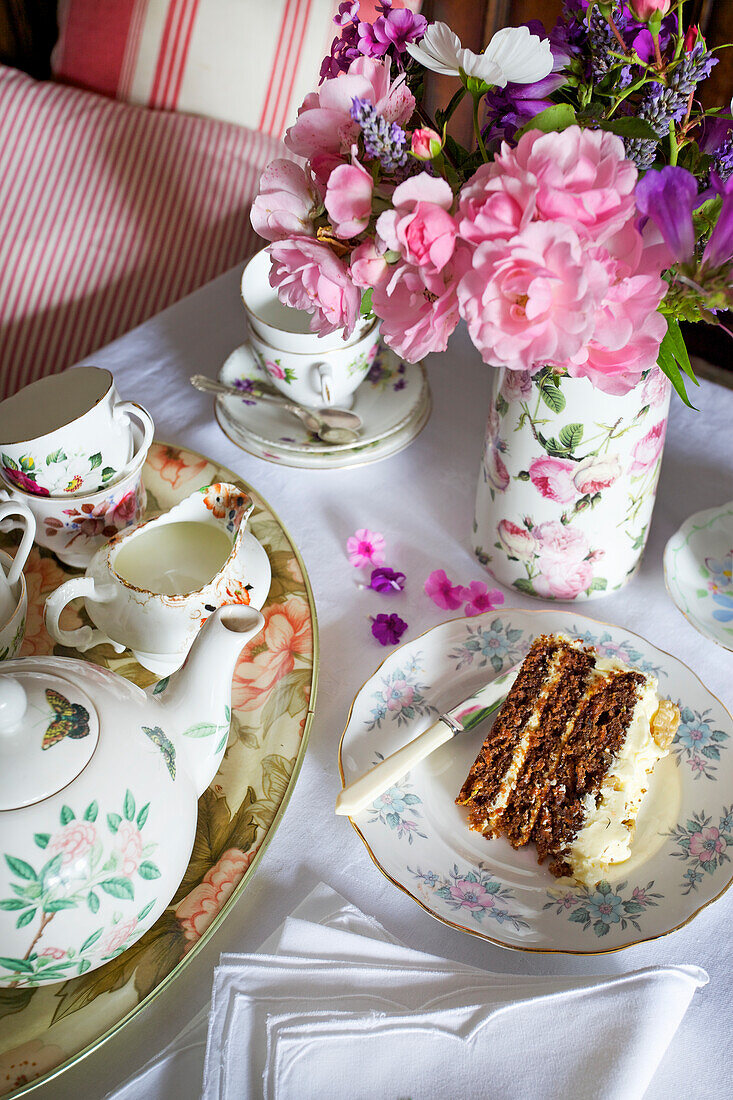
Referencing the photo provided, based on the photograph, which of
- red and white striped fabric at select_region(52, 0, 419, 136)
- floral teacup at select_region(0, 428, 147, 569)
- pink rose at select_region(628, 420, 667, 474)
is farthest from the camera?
red and white striped fabric at select_region(52, 0, 419, 136)

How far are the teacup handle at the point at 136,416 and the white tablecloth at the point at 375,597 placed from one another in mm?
151

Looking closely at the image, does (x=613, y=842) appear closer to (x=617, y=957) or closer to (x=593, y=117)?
(x=617, y=957)

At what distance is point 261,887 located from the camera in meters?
0.58

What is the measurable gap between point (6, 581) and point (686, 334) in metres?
1.16

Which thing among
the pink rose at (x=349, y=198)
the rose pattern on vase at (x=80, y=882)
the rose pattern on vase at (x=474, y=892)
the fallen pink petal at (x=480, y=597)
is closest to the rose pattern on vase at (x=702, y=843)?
the rose pattern on vase at (x=474, y=892)

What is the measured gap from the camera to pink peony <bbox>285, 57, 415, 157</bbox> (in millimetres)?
450

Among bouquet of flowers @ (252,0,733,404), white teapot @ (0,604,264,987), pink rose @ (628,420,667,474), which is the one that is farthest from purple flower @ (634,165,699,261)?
white teapot @ (0,604,264,987)

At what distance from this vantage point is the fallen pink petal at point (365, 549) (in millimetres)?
773

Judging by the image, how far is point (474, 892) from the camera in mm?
548

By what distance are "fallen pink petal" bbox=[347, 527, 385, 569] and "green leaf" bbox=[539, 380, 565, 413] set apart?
0.25m

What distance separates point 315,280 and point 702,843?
0.44 metres

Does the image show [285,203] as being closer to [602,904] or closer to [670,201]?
[670,201]

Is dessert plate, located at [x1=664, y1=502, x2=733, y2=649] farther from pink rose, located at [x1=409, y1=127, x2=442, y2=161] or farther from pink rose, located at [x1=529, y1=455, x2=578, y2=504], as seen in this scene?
pink rose, located at [x1=409, y1=127, x2=442, y2=161]

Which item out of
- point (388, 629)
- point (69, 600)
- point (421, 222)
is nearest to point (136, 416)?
point (69, 600)
